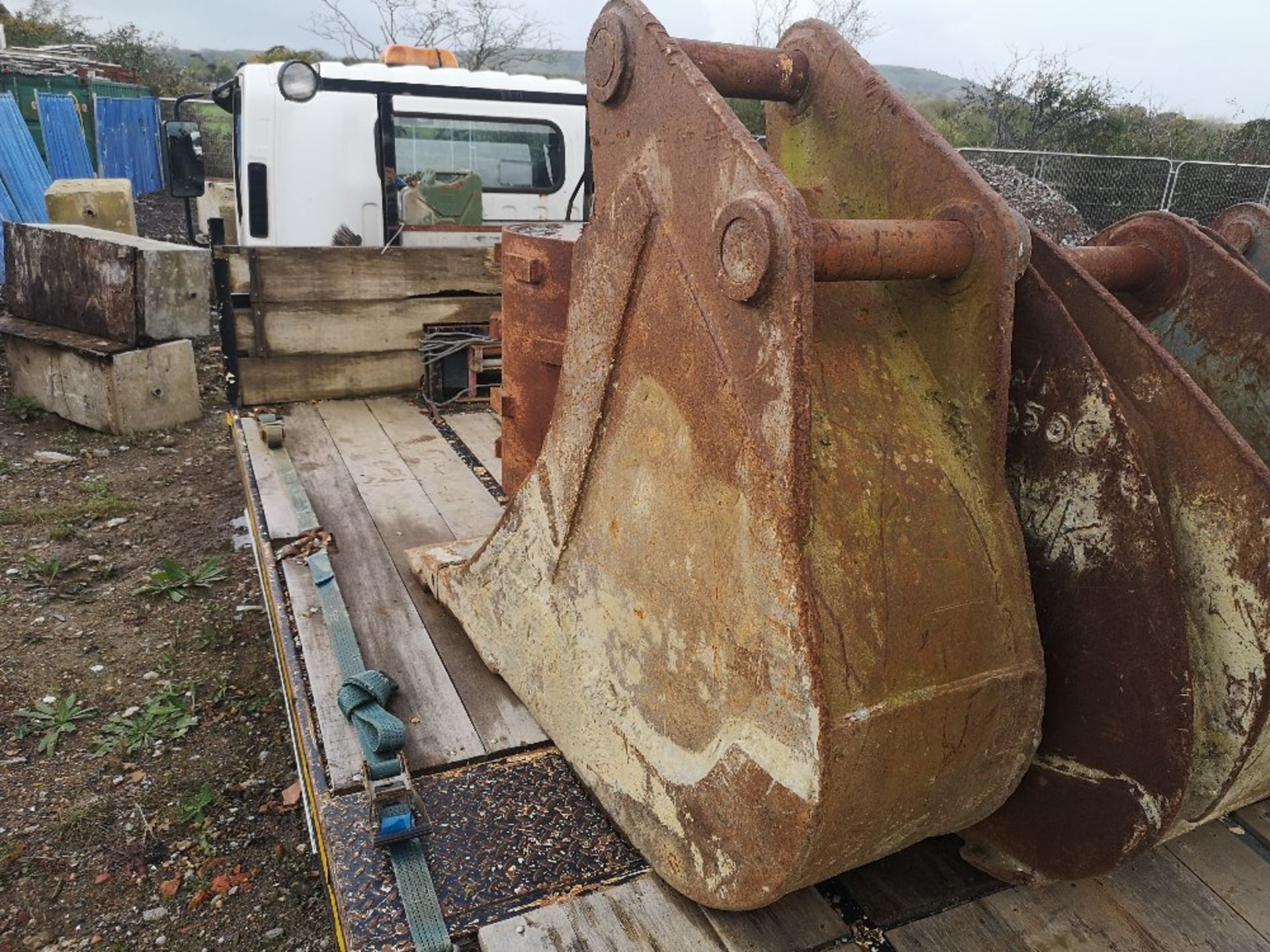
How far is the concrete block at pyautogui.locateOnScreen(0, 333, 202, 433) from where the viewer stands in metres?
6.04

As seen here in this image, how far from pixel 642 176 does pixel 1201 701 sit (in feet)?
3.96

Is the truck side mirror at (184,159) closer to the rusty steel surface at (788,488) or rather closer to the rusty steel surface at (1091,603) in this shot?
the rusty steel surface at (788,488)

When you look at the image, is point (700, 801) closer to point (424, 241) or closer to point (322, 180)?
point (424, 241)

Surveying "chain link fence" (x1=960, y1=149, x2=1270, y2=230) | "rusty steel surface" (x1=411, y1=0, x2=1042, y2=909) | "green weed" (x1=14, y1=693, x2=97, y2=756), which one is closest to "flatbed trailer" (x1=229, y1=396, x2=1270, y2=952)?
"rusty steel surface" (x1=411, y1=0, x2=1042, y2=909)

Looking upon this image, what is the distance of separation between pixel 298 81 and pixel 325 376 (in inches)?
57.2

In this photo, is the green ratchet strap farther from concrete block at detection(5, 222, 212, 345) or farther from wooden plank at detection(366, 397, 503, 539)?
concrete block at detection(5, 222, 212, 345)

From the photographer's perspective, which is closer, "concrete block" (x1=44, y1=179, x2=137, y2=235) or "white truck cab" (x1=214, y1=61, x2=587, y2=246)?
"white truck cab" (x1=214, y1=61, x2=587, y2=246)

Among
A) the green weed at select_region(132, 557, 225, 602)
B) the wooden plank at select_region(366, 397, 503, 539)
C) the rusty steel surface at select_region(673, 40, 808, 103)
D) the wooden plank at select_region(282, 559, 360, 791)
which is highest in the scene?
the rusty steel surface at select_region(673, 40, 808, 103)

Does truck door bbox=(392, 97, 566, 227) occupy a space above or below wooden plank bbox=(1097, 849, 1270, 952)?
above

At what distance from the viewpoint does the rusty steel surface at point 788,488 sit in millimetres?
1335

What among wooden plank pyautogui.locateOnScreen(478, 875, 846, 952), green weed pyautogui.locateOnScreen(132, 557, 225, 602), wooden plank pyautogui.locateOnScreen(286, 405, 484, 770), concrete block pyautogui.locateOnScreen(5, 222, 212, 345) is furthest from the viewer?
concrete block pyautogui.locateOnScreen(5, 222, 212, 345)

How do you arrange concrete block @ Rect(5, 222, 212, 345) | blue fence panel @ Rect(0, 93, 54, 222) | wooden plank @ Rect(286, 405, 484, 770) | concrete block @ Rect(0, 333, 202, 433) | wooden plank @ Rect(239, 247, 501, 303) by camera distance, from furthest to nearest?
1. blue fence panel @ Rect(0, 93, 54, 222)
2. concrete block @ Rect(0, 333, 202, 433)
3. concrete block @ Rect(5, 222, 212, 345)
4. wooden plank @ Rect(239, 247, 501, 303)
5. wooden plank @ Rect(286, 405, 484, 770)

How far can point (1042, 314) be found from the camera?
1.48m

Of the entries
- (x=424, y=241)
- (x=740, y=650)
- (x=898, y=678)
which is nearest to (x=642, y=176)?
(x=740, y=650)
